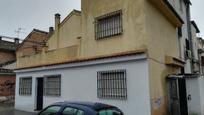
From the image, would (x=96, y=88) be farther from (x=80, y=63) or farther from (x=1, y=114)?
(x=1, y=114)

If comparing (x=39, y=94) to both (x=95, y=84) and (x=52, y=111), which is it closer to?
(x=95, y=84)

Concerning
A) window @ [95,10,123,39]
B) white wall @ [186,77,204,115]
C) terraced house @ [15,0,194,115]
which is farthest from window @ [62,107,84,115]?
white wall @ [186,77,204,115]

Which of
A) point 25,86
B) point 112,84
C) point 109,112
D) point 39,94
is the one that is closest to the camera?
point 109,112

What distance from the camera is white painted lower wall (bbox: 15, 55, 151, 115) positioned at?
31.7 ft

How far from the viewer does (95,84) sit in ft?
37.6

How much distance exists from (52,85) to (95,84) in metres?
4.05

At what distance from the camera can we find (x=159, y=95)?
10.4 m

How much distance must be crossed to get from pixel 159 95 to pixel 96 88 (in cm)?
305

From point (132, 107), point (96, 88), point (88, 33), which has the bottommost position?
point (132, 107)

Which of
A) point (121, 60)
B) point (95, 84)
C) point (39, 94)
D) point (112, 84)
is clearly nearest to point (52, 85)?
point (39, 94)

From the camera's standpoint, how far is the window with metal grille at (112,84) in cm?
1026

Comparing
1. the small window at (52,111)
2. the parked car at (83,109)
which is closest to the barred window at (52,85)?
the small window at (52,111)

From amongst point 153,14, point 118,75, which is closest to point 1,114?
point 118,75

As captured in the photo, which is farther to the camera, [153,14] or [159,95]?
[153,14]
